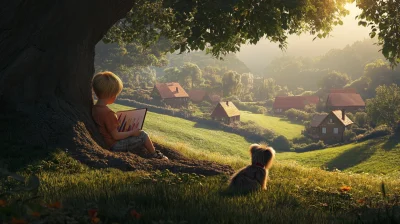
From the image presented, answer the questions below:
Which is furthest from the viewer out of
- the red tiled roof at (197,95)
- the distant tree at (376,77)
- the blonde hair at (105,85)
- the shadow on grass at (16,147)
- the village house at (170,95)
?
the red tiled roof at (197,95)

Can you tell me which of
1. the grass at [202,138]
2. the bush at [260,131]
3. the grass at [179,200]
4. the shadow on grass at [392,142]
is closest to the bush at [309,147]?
the bush at [260,131]

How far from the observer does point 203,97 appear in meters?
95.7

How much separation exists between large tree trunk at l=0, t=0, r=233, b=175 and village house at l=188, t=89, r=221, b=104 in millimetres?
84447

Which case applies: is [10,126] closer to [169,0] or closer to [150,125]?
[169,0]

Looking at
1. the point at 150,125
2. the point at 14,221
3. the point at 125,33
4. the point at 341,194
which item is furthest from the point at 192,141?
the point at 14,221

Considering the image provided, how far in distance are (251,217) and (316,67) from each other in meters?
198

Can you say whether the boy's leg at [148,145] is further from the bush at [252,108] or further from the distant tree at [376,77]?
the distant tree at [376,77]

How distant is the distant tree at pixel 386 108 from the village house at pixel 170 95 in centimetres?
3997

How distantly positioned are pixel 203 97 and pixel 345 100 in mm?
33431

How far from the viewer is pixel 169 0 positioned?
9.27 metres

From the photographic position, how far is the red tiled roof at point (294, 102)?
9469 centimetres

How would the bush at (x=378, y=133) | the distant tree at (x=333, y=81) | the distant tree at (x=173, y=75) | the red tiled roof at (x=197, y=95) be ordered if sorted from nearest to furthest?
1. the bush at (x=378, y=133)
2. the red tiled roof at (x=197, y=95)
3. the distant tree at (x=173, y=75)
4. the distant tree at (x=333, y=81)

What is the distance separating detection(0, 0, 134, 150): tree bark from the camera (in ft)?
25.1

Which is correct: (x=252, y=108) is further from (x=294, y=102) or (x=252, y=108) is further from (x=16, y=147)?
(x=16, y=147)
